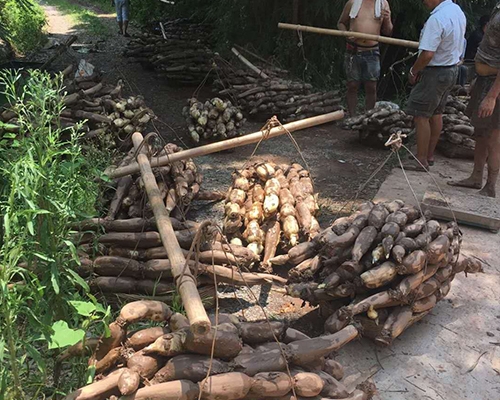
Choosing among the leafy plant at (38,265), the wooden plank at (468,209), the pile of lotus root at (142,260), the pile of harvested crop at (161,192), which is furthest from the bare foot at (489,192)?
the leafy plant at (38,265)

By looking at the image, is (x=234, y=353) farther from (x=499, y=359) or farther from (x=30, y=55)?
(x=30, y=55)

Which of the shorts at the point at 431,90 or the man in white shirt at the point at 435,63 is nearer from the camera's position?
the man in white shirt at the point at 435,63

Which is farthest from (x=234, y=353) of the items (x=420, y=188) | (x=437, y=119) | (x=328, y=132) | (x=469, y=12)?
(x=469, y=12)

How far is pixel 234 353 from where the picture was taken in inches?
103

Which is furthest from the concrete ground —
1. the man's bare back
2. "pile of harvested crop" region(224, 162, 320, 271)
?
the man's bare back

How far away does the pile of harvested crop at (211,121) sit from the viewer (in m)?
7.15

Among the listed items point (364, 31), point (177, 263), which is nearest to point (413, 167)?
point (364, 31)

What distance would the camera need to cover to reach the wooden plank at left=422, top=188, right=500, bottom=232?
529 centimetres

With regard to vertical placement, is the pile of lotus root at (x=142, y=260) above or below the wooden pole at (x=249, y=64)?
below

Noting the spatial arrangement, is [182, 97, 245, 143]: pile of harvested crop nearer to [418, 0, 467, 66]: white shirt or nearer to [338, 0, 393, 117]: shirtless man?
[338, 0, 393, 117]: shirtless man

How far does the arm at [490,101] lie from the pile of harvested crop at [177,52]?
5.00 meters

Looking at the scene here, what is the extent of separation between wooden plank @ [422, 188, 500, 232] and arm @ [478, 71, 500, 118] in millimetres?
944

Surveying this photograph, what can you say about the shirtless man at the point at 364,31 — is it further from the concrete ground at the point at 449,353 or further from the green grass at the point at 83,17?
the green grass at the point at 83,17

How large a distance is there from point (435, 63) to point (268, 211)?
2.97m
